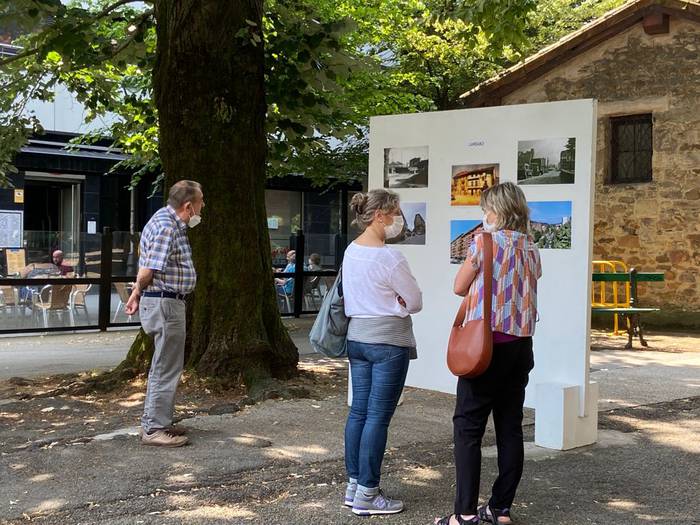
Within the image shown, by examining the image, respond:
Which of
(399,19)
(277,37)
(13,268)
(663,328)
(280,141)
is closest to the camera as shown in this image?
(277,37)

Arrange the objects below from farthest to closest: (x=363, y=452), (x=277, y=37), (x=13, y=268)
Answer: (x=13, y=268) < (x=277, y=37) < (x=363, y=452)

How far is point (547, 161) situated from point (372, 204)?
278 cm

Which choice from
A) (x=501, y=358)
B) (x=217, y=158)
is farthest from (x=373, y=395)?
(x=217, y=158)

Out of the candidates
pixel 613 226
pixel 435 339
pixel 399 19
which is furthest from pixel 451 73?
pixel 435 339

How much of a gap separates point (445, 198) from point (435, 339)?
4.36 ft

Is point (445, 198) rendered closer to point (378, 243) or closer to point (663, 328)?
point (378, 243)

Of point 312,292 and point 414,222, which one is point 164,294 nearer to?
point 414,222

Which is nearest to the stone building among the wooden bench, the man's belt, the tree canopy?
the wooden bench

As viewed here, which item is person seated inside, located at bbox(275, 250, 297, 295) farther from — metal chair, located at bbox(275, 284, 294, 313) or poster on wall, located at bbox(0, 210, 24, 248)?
poster on wall, located at bbox(0, 210, 24, 248)

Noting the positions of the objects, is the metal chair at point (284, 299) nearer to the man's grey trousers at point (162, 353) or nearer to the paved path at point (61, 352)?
the paved path at point (61, 352)

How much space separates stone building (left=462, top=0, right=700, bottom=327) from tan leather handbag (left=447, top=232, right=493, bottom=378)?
1246 centimetres

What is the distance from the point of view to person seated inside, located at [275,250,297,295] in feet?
57.1

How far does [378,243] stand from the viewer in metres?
4.75

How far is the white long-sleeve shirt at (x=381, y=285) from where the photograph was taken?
4621 mm
